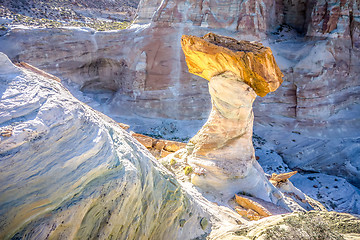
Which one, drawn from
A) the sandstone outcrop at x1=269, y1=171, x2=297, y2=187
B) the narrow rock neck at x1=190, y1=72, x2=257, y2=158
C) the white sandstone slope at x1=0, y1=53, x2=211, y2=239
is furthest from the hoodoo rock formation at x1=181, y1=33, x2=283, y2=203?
the white sandstone slope at x1=0, y1=53, x2=211, y2=239

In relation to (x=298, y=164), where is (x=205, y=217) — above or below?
above

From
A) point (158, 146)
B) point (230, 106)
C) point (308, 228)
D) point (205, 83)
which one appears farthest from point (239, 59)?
point (205, 83)

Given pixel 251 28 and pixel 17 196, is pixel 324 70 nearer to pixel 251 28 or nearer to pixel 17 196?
pixel 251 28

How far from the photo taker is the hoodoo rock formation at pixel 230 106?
7355 millimetres

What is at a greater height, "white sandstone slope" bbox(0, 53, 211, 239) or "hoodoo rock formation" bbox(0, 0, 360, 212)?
"white sandstone slope" bbox(0, 53, 211, 239)

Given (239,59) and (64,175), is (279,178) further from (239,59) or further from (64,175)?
(64,175)

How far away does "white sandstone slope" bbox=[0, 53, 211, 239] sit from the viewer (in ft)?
8.32

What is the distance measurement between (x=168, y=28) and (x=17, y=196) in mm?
14955

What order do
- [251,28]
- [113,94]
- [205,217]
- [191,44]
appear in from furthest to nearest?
[113,94], [251,28], [191,44], [205,217]

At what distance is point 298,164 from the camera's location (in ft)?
49.7

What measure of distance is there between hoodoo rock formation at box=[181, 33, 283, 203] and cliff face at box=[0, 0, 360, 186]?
26.5 feet

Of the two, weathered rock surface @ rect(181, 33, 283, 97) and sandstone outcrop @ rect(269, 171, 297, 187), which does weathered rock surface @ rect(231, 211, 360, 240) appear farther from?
sandstone outcrop @ rect(269, 171, 297, 187)

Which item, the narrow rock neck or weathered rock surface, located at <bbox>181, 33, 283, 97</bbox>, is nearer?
weathered rock surface, located at <bbox>181, 33, 283, 97</bbox>

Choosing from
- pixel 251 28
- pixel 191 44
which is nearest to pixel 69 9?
pixel 251 28
